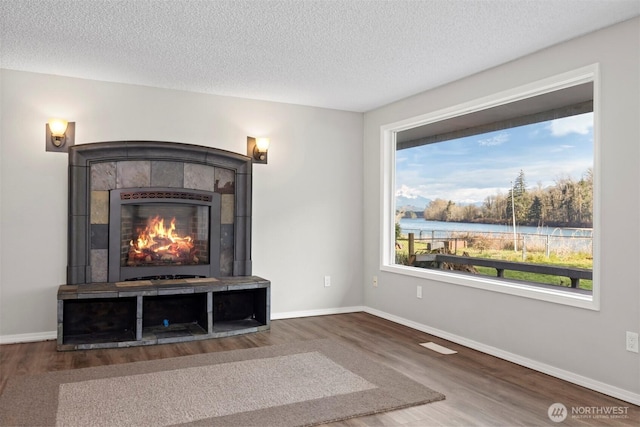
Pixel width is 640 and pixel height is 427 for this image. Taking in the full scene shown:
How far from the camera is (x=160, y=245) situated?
4.81 metres

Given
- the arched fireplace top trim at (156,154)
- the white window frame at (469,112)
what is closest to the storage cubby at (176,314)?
the arched fireplace top trim at (156,154)

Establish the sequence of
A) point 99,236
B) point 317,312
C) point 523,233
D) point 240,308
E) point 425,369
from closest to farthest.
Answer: point 425,369
point 523,233
point 99,236
point 240,308
point 317,312

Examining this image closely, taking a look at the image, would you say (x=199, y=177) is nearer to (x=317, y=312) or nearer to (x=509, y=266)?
(x=317, y=312)

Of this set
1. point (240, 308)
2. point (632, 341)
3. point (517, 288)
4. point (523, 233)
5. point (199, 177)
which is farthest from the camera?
point (240, 308)

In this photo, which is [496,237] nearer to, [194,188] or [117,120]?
[194,188]

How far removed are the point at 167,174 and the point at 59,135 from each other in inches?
39.2

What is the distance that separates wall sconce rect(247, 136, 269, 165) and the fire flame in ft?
3.55

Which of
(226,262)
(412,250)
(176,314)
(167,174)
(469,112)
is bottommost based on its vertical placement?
(176,314)

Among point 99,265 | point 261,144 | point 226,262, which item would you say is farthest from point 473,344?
point 99,265

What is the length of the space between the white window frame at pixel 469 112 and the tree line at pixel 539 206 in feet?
0.77

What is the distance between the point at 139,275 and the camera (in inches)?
183

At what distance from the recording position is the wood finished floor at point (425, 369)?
270 centimetres

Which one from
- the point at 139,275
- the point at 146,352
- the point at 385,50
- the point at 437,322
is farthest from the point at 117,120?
the point at 437,322

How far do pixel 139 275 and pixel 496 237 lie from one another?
11.1ft
